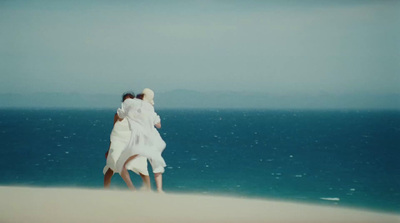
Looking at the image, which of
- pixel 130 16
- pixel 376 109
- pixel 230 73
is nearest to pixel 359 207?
pixel 376 109

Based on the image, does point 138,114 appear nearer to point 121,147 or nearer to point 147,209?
point 121,147

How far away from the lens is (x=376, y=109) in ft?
27.1

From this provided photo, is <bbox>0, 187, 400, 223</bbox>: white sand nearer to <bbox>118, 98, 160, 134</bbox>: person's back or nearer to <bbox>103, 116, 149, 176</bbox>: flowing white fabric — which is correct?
<bbox>103, 116, 149, 176</bbox>: flowing white fabric

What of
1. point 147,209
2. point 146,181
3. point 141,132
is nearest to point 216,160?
point 146,181

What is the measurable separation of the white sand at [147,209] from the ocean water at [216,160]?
53cm

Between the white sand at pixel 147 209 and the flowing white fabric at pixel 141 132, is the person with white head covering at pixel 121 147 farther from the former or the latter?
the white sand at pixel 147 209

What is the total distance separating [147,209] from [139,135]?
81 centimetres

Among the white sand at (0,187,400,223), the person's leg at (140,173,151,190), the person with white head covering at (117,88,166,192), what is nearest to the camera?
the white sand at (0,187,400,223)

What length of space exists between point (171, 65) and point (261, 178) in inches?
76.6

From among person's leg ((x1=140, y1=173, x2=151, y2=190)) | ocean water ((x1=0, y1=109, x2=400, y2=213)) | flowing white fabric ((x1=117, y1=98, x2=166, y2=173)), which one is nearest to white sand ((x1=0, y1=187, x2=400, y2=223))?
person's leg ((x1=140, y1=173, x2=151, y2=190))

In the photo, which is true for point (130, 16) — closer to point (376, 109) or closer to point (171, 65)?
point (171, 65)

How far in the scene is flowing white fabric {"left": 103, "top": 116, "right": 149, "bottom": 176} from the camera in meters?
6.32

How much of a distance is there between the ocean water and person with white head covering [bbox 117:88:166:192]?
1.37 ft

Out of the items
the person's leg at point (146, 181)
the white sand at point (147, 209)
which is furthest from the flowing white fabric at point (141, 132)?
the white sand at point (147, 209)
